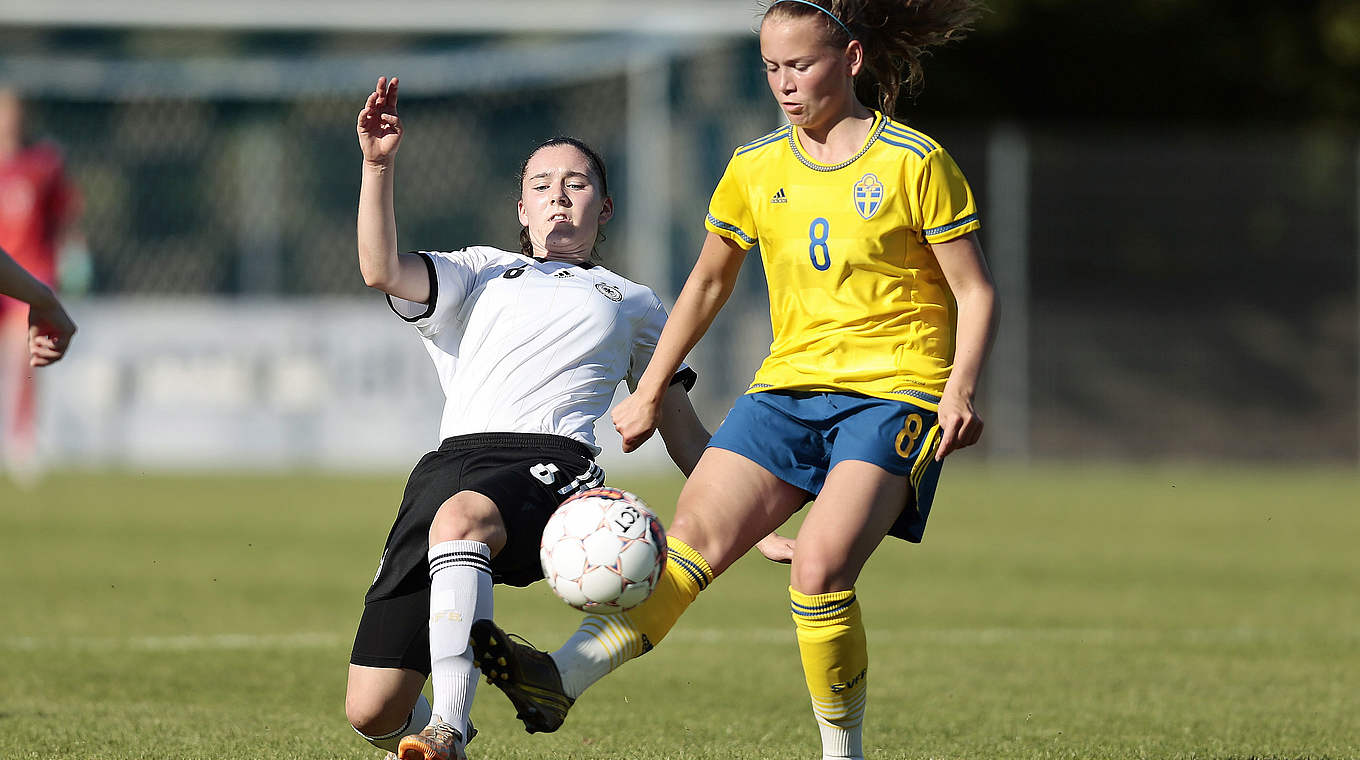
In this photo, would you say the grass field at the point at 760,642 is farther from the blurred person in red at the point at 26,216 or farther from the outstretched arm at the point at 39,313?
the blurred person in red at the point at 26,216

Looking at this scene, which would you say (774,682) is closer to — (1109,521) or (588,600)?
(588,600)

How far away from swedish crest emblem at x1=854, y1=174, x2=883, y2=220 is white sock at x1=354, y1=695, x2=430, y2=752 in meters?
1.59

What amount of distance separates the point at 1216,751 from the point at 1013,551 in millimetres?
5863

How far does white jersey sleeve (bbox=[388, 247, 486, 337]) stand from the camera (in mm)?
4582

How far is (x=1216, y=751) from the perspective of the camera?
5.07 metres

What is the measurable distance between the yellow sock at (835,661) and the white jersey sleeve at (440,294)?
3.51 ft

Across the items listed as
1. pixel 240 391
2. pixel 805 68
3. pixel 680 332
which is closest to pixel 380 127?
pixel 680 332

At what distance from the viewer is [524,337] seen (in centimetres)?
460

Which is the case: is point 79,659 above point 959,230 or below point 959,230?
below

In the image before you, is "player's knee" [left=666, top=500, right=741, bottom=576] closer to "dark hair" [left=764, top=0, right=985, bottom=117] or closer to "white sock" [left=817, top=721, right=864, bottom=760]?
"white sock" [left=817, top=721, right=864, bottom=760]

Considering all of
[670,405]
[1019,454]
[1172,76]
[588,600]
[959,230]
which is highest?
[1172,76]

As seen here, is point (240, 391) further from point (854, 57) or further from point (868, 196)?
point (868, 196)

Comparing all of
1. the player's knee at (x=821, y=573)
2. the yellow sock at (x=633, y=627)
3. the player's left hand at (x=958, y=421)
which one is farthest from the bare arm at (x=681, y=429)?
the player's left hand at (x=958, y=421)

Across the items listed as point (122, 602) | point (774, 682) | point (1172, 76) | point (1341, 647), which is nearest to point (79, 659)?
point (122, 602)
